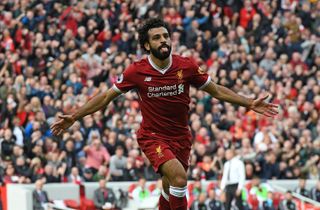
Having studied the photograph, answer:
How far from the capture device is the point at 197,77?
43.9 ft

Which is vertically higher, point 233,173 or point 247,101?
point 247,101

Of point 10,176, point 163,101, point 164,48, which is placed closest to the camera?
point 164,48

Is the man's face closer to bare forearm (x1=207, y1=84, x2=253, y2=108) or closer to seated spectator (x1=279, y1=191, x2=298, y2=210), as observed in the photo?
bare forearm (x1=207, y1=84, x2=253, y2=108)

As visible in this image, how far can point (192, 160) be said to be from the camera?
24266mm

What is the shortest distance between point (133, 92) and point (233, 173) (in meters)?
4.02

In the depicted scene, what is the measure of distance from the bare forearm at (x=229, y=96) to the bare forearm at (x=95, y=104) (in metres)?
1.13

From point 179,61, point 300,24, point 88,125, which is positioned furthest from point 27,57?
point 179,61

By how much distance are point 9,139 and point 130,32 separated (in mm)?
6557

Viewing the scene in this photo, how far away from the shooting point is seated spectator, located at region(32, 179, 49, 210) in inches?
871

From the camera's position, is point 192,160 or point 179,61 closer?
point 179,61

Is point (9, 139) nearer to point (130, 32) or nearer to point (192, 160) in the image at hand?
point (192, 160)

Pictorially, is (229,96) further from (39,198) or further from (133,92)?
(133,92)

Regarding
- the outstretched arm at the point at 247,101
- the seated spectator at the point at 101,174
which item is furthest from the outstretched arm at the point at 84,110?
the seated spectator at the point at 101,174

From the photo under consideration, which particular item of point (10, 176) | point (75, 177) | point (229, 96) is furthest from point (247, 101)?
point (75, 177)
